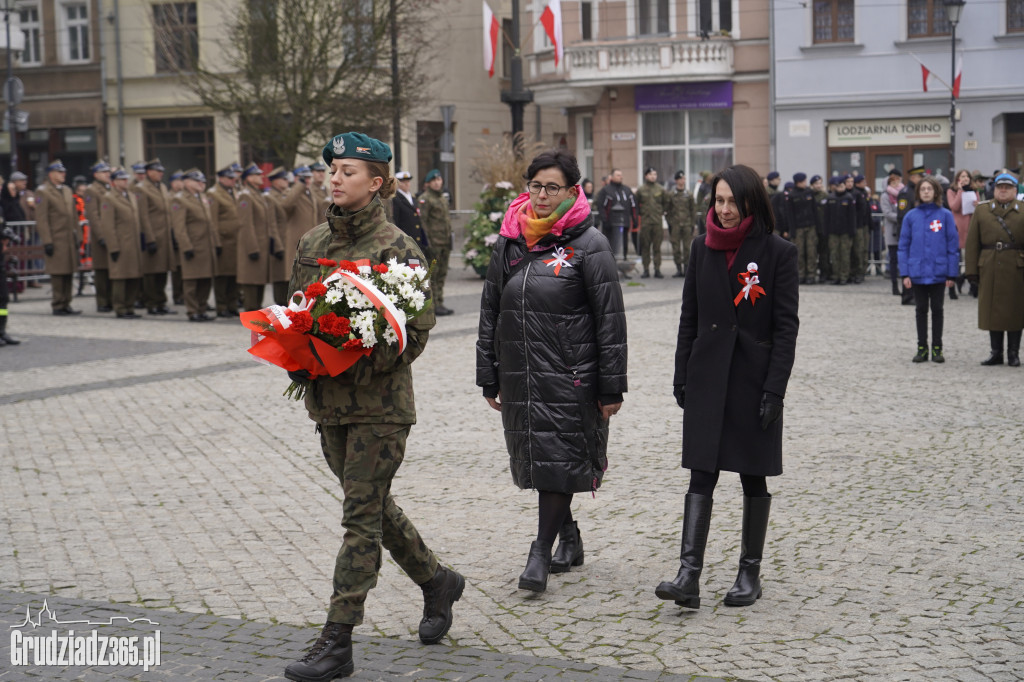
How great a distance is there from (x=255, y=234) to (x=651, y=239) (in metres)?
10.0

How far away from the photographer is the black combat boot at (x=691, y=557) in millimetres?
5574

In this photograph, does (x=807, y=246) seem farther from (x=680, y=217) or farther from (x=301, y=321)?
(x=301, y=321)

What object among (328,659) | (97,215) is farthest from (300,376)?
(97,215)

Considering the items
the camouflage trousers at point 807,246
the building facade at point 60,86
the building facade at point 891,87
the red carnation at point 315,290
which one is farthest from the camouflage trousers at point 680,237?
the building facade at point 60,86

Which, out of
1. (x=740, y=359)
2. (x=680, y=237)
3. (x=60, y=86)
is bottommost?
(x=740, y=359)

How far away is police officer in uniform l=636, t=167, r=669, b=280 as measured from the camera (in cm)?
2625

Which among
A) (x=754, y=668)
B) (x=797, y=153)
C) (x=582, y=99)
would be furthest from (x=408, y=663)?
(x=582, y=99)

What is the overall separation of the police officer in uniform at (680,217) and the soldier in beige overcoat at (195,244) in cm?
1039

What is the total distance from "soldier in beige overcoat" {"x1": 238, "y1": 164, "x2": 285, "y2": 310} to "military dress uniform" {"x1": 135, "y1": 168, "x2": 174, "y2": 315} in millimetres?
1787

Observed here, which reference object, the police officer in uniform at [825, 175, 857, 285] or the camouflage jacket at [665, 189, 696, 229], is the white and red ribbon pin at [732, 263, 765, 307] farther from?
the camouflage jacket at [665, 189, 696, 229]

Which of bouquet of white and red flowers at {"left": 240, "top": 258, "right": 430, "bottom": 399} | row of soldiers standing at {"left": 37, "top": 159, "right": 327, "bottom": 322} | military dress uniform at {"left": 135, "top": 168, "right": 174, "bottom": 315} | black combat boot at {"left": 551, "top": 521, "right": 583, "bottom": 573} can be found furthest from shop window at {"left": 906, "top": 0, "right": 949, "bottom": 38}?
bouquet of white and red flowers at {"left": 240, "top": 258, "right": 430, "bottom": 399}

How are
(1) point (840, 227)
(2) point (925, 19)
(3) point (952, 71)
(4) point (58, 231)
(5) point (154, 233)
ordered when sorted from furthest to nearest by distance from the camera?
(2) point (925, 19) → (3) point (952, 71) → (1) point (840, 227) → (4) point (58, 231) → (5) point (154, 233)

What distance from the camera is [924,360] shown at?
13.6 meters

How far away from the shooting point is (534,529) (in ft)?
23.1
